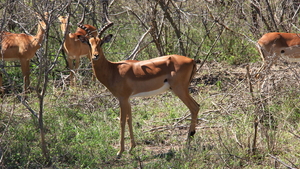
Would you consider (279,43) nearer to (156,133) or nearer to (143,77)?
(156,133)

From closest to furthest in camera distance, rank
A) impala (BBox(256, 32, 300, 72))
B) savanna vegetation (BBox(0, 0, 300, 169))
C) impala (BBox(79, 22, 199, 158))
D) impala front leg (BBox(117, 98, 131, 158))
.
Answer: savanna vegetation (BBox(0, 0, 300, 169)) → impala front leg (BBox(117, 98, 131, 158)) → impala (BBox(79, 22, 199, 158)) → impala (BBox(256, 32, 300, 72))

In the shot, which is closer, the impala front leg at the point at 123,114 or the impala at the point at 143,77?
the impala front leg at the point at 123,114

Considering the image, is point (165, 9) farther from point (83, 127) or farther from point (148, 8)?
point (83, 127)

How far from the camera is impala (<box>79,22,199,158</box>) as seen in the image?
5769 mm

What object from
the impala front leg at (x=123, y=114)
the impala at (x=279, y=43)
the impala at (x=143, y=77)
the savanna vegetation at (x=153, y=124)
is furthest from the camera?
the impala at (x=279, y=43)

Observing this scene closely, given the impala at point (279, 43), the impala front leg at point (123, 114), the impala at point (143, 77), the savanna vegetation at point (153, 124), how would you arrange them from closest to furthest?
1. the savanna vegetation at point (153, 124)
2. the impala front leg at point (123, 114)
3. the impala at point (143, 77)
4. the impala at point (279, 43)

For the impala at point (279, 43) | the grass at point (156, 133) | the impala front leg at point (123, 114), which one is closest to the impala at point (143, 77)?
the impala front leg at point (123, 114)

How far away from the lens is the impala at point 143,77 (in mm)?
5769

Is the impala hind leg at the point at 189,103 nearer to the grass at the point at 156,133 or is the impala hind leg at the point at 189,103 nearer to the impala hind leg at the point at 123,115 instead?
the grass at the point at 156,133

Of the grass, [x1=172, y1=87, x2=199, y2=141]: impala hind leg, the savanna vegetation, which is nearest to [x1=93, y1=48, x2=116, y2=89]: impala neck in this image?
the savanna vegetation

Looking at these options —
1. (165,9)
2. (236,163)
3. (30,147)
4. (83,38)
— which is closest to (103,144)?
(30,147)

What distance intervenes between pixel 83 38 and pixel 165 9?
3.05 m

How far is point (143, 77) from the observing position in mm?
5836

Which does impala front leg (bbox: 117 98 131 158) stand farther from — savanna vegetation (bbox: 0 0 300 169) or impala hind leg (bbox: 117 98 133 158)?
savanna vegetation (bbox: 0 0 300 169)
